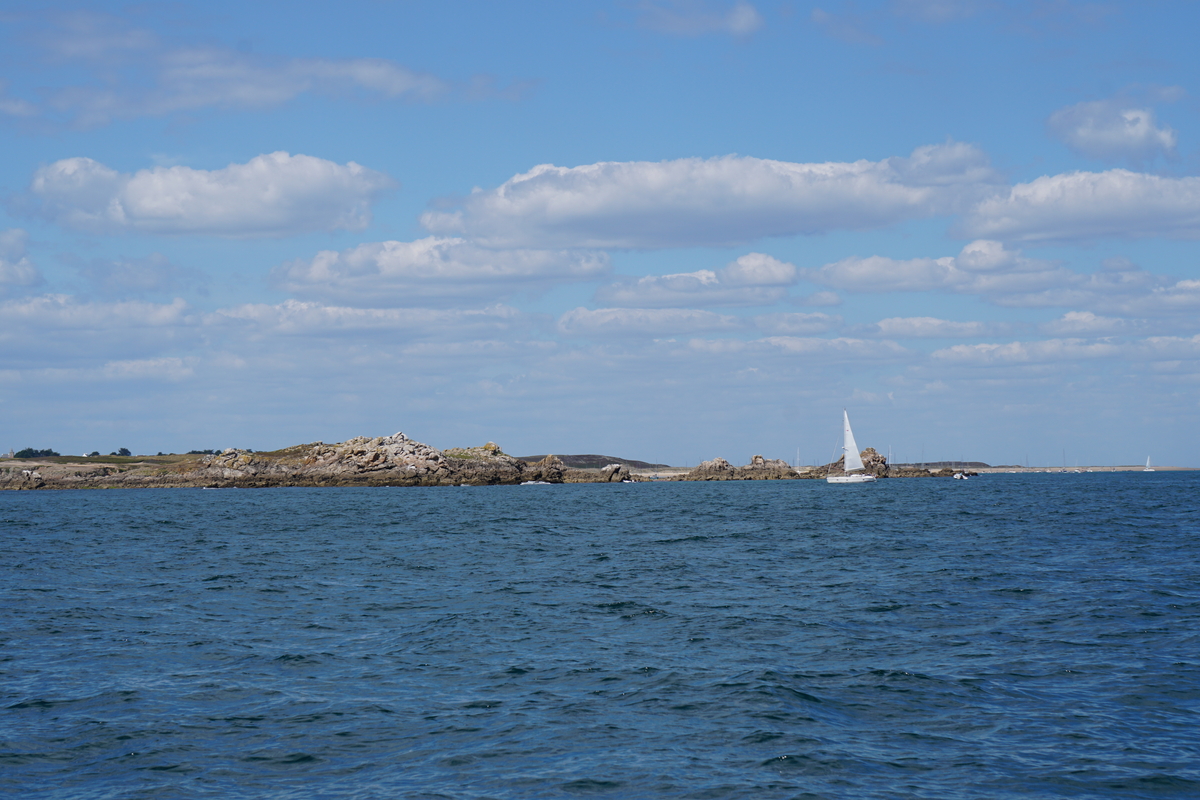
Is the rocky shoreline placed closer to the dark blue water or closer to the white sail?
the white sail

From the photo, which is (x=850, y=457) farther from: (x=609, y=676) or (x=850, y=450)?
(x=609, y=676)

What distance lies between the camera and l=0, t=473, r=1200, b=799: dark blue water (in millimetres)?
15906

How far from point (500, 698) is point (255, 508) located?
93.3 meters

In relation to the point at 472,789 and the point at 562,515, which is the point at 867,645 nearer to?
the point at 472,789

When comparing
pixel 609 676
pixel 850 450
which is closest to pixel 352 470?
pixel 850 450

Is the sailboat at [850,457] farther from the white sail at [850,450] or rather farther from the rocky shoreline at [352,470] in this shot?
the rocky shoreline at [352,470]

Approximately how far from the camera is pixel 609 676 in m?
22.3

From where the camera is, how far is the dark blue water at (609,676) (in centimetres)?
1591

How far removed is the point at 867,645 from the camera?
2556 centimetres

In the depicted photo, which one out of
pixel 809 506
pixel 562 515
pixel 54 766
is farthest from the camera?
pixel 809 506

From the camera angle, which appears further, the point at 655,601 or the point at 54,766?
the point at 655,601

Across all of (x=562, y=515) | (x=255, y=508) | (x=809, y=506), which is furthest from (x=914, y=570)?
(x=255, y=508)

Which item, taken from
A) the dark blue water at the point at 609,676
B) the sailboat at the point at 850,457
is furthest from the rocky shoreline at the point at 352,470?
the dark blue water at the point at 609,676

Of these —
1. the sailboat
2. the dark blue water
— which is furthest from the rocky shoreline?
the dark blue water
